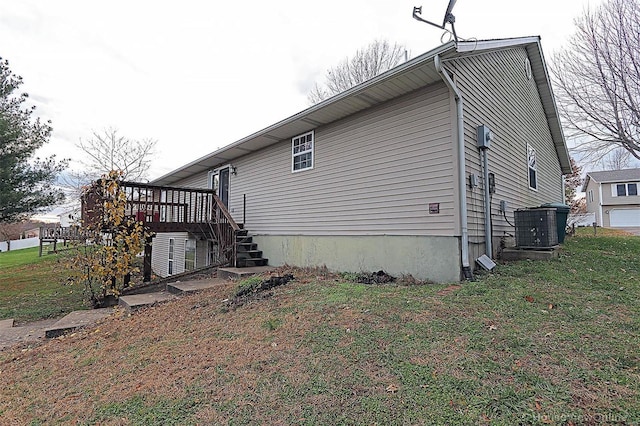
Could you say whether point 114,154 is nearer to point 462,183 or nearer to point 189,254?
point 189,254

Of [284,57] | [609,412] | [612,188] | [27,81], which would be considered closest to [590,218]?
[612,188]

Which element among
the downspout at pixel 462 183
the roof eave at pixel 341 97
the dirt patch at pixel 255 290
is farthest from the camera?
the downspout at pixel 462 183

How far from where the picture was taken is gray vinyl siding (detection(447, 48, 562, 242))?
19.9ft

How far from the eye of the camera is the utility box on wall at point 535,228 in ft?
21.2

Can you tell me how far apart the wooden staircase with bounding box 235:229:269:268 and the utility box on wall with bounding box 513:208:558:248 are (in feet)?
19.8

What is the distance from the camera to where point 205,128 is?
21250 millimetres

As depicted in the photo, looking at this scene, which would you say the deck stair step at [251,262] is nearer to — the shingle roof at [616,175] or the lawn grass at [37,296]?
the lawn grass at [37,296]

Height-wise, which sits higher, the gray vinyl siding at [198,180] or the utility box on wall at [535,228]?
the gray vinyl siding at [198,180]

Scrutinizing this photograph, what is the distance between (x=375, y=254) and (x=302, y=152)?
137 inches

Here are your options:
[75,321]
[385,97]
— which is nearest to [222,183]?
[75,321]

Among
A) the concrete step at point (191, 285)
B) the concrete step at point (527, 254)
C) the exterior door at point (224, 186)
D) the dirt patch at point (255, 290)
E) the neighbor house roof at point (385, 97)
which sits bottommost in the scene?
the concrete step at point (191, 285)

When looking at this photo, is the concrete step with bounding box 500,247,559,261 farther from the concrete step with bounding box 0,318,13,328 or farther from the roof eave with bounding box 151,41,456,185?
the concrete step with bounding box 0,318,13,328

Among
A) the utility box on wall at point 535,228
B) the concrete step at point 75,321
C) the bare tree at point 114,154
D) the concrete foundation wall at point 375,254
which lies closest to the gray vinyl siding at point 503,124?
the utility box on wall at point 535,228

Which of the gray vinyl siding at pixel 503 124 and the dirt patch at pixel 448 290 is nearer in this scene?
the dirt patch at pixel 448 290
